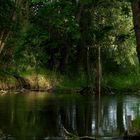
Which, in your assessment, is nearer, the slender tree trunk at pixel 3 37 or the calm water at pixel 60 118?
Result: the calm water at pixel 60 118

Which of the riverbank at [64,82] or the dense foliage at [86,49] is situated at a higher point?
the dense foliage at [86,49]

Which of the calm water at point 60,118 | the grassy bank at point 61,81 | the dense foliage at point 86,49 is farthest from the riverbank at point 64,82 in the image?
the calm water at point 60,118

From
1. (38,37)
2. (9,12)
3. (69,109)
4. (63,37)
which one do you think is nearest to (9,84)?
(63,37)

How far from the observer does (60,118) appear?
30.8 meters

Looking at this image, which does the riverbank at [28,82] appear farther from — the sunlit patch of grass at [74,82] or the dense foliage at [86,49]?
the sunlit patch of grass at [74,82]

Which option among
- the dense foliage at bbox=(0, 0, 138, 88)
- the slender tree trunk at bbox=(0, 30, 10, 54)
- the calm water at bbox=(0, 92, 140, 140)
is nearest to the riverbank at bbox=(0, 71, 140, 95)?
the dense foliage at bbox=(0, 0, 138, 88)

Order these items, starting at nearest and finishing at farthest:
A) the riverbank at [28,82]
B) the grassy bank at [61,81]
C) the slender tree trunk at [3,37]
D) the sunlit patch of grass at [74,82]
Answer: the slender tree trunk at [3,37], the riverbank at [28,82], the grassy bank at [61,81], the sunlit patch of grass at [74,82]

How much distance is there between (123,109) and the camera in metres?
36.0

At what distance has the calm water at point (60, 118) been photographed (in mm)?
24375

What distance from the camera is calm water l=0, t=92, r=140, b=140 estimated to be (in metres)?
24.4

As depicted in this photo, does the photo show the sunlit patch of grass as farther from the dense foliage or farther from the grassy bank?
the dense foliage

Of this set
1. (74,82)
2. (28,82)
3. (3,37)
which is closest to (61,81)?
(74,82)

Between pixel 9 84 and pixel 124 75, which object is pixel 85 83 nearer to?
pixel 124 75

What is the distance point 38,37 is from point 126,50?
33762mm
